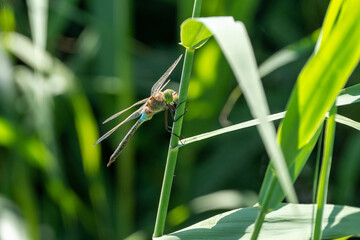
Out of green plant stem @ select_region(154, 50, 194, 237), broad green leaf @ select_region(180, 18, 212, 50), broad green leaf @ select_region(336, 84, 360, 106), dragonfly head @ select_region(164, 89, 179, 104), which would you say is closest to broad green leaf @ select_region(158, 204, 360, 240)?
green plant stem @ select_region(154, 50, 194, 237)

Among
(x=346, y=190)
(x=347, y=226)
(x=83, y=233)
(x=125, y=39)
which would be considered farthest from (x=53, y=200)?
(x=347, y=226)

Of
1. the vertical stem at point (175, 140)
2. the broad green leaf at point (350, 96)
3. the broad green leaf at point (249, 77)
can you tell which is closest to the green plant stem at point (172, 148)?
the vertical stem at point (175, 140)

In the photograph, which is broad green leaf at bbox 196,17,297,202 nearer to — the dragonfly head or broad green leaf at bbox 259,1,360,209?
Answer: broad green leaf at bbox 259,1,360,209

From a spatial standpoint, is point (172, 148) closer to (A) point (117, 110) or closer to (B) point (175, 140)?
(B) point (175, 140)

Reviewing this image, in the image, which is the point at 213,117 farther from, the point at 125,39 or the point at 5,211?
the point at 5,211

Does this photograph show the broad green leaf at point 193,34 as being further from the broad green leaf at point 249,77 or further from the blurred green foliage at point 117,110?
the blurred green foliage at point 117,110

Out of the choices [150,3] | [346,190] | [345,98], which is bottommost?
[345,98]
